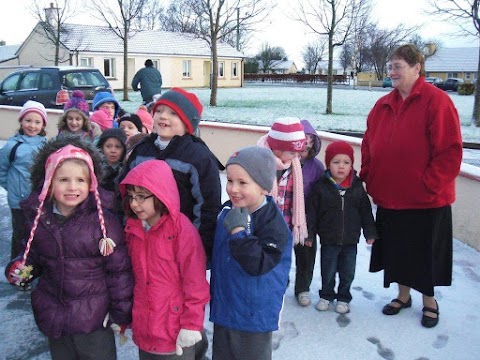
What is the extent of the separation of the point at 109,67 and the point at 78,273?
35651 millimetres

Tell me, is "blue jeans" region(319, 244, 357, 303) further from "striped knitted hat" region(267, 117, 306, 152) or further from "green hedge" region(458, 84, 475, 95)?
"green hedge" region(458, 84, 475, 95)

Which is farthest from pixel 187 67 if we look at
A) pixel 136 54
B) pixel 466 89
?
pixel 466 89

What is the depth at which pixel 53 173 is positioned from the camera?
2.18 meters

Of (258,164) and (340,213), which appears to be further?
(340,213)

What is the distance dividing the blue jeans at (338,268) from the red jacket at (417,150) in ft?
1.45

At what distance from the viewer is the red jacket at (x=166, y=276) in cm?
212

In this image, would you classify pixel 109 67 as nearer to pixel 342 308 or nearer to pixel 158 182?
pixel 342 308

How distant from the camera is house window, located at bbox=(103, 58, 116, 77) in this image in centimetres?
3522

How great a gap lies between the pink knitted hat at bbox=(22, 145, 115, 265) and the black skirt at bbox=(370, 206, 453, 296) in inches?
79.2

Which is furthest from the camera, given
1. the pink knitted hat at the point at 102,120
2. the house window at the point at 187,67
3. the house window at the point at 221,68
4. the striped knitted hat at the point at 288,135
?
the house window at the point at 221,68

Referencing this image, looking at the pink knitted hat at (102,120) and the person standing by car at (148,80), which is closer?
the pink knitted hat at (102,120)

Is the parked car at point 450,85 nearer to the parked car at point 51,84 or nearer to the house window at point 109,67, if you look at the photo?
the house window at point 109,67

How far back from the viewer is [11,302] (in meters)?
3.57

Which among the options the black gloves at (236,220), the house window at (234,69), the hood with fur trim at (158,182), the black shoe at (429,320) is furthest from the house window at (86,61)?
the black gloves at (236,220)
